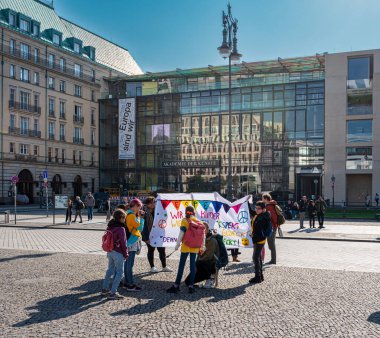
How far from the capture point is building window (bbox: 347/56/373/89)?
170 ft

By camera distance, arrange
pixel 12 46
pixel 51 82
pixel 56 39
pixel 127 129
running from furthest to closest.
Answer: pixel 56 39, pixel 51 82, pixel 127 129, pixel 12 46

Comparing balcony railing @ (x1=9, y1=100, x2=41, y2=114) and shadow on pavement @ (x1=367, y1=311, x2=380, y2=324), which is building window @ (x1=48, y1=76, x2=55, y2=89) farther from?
shadow on pavement @ (x1=367, y1=311, x2=380, y2=324)

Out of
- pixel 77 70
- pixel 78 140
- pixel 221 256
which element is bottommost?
pixel 221 256

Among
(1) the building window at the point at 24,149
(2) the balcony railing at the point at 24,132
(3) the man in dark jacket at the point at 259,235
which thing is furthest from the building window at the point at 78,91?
(3) the man in dark jacket at the point at 259,235

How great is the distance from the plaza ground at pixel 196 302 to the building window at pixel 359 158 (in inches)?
1556

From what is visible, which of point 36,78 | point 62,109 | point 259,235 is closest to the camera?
point 259,235

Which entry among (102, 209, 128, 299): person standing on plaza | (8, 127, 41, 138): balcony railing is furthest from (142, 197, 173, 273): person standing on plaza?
(8, 127, 41, 138): balcony railing

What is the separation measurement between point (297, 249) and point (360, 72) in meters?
40.7

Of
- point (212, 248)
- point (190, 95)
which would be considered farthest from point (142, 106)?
point (212, 248)

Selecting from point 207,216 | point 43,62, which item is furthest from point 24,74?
point 207,216

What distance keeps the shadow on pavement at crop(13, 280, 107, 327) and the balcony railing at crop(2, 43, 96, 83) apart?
177ft

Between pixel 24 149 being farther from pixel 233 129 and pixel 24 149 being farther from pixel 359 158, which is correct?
pixel 359 158

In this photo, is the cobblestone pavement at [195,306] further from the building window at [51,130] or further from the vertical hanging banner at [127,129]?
the building window at [51,130]

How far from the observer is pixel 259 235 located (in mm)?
10820
